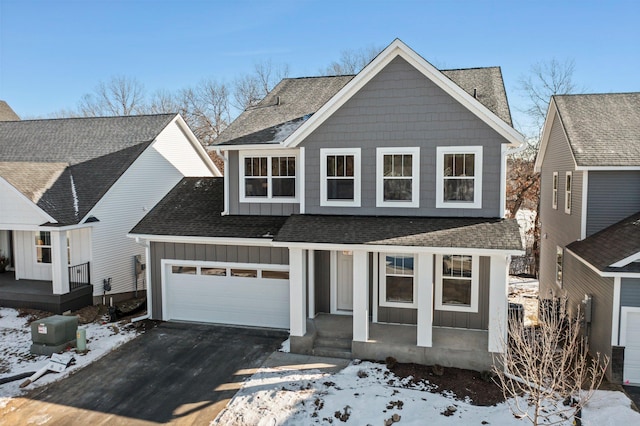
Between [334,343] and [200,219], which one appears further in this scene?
[200,219]

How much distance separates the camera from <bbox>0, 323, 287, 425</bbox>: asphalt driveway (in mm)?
8594

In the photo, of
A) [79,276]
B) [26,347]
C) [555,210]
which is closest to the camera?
[26,347]

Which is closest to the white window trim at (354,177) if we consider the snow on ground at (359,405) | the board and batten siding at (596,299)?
the snow on ground at (359,405)

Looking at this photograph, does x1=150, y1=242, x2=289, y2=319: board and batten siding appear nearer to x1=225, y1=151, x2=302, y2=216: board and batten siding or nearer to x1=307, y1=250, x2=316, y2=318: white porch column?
x1=307, y1=250, x2=316, y2=318: white porch column

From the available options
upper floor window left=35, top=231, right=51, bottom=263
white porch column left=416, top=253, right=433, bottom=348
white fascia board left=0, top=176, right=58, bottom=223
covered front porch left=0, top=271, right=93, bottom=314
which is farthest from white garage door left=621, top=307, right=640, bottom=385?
upper floor window left=35, top=231, right=51, bottom=263

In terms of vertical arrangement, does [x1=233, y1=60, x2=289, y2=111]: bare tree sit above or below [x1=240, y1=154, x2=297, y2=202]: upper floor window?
above

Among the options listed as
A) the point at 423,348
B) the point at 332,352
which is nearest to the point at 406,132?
the point at 423,348

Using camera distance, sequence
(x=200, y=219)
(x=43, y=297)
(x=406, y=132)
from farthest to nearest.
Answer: (x=43, y=297) < (x=200, y=219) < (x=406, y=132)

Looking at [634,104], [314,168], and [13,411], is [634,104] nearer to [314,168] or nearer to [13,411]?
[314,168]

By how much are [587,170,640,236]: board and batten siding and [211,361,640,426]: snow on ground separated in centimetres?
534

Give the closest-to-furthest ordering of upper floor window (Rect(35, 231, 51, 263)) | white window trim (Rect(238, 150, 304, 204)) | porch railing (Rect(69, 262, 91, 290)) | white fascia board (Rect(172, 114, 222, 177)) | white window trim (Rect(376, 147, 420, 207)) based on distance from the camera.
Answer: white window trim (Rect(376, 147, 420, 207)) < white window trim (Rect(238, 150, 304, 204)) < porch railing (Rect(69, 262, 91, 290)) < upper floor window (Rect(35, 231, 51, 263)) < white fascia board (Rect(172, 114, 222, 177))

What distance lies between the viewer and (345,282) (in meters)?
A: 13.2

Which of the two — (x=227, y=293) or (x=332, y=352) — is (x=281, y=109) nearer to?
(x=227, y=293)

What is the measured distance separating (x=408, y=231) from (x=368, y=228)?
102 cm
